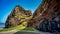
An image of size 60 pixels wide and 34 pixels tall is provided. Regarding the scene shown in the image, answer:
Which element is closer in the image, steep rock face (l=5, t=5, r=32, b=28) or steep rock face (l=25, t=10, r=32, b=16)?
steep rock face (l=5, t=5, r=32, b=28)

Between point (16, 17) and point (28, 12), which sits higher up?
point (28, 12)

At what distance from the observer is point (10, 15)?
2312 cm

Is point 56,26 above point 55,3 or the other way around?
the other way around

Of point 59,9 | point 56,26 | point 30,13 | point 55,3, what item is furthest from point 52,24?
point 30,13

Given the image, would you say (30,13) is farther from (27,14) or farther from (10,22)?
(10,22)

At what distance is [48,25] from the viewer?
1023 cm

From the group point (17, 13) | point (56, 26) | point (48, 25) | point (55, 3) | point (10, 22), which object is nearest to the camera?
point (56, 26)

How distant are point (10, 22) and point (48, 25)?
13.3 metres

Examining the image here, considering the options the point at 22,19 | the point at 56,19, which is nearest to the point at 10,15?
the point at 22,19

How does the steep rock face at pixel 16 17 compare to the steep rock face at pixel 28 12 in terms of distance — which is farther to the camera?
the steep rock face at pixel 28 12

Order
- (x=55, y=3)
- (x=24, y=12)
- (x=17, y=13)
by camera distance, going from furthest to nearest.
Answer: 1. (x=24, y=12)
2. (x=17, y=13)
3. (x=55, y=3)

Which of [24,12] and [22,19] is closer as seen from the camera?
[22,19]

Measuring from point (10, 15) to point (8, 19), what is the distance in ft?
2.94

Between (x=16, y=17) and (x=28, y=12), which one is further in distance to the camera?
(x=28, y=12)
